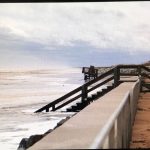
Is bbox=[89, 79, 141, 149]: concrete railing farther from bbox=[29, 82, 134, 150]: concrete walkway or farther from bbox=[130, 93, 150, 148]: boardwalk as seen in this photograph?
bbox=[130, 93, 150, 148]: boardwalk

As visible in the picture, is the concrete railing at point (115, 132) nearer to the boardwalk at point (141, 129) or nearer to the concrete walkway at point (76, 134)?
the concrete walkway at point (76, 134)

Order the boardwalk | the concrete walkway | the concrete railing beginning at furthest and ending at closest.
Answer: the boardwalk
the concrete walkway
the concrete railing

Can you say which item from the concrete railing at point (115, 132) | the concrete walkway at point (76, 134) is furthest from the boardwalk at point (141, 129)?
the concrete walkway at point (76, 134)

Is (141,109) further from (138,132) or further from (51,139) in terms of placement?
(51,139)

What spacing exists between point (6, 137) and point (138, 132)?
1031cm

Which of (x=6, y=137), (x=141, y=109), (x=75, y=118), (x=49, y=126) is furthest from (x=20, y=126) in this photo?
(x=75, y=118)

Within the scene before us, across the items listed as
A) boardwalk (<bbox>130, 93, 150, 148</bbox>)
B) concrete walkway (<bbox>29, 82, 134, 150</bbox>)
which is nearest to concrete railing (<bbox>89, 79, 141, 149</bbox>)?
concrete walkway (<bbox>29, 82, 134, 150</bbox>)

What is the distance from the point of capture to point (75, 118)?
14.4 feet

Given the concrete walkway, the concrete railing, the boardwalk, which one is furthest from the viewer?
the boardwalk

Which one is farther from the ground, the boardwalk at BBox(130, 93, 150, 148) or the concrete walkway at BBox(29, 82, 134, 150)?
the concrete walkway at BBox(29, 82, 134, 150)

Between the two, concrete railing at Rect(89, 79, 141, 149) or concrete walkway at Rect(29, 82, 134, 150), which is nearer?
concrete railing at Rect(89, 79, 141, 149)

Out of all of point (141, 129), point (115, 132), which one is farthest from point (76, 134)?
point (141, 129)

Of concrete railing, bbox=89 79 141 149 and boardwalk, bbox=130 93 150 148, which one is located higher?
concrete railing, bbox=89 79 141 149

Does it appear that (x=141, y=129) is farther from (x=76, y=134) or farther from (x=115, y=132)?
(x=76, y=134)
